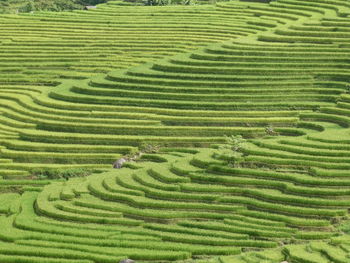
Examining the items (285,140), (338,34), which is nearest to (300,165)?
(285,140)

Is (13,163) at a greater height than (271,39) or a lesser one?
lesser

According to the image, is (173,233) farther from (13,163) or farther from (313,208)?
(13,163)

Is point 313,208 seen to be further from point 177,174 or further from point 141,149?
point 141,149

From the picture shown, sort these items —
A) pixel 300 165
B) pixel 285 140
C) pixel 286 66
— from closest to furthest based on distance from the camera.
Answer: pixel 300 165 < pixel 285 140 < pixel 286 66

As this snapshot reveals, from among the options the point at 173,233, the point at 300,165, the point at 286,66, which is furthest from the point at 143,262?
the point at 286,66

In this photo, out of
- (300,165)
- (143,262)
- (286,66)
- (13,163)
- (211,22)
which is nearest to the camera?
(143,262)

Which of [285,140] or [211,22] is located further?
[211,22]
